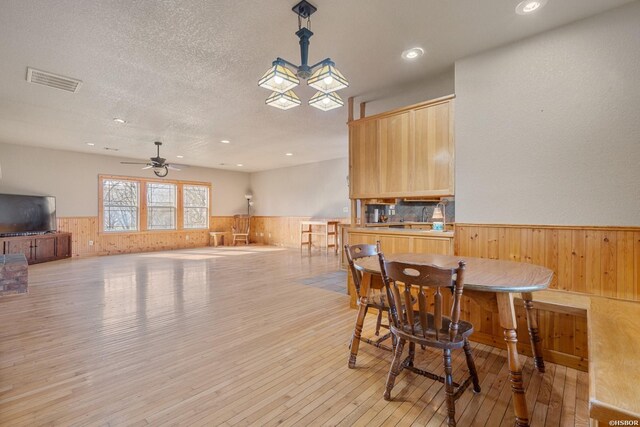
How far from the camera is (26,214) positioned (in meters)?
6.55

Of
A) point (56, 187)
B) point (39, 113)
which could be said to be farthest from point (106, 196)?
point (39, 113)

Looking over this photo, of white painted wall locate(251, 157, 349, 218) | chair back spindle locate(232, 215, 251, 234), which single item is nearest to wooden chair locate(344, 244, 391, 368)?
white painted wall locate(251, 157, 349, 218)

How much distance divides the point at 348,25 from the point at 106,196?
28.2 feet

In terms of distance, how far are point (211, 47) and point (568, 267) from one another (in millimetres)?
3777

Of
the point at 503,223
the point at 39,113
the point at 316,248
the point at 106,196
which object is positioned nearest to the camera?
the point at 503,223

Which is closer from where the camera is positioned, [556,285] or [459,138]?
[556,285]

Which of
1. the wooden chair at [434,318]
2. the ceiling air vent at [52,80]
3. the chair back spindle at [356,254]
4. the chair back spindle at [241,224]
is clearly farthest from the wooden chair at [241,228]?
the wooden chair at [434,318]

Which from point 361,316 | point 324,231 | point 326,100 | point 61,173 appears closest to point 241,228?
point 324,231

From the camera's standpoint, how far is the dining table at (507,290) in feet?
A: 5.39

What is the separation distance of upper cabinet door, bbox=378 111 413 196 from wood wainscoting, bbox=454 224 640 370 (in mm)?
1064

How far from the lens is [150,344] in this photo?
264 centimetres

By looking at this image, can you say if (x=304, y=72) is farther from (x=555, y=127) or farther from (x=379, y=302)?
(x=555, y=127)

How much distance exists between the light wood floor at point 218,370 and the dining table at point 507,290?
21 centimetres

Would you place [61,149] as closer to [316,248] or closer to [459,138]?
[316,248]
